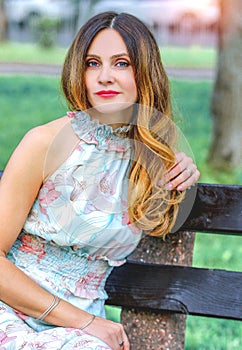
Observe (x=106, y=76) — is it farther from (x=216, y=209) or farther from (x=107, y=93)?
(x=216, y=209)

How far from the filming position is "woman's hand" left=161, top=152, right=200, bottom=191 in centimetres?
263

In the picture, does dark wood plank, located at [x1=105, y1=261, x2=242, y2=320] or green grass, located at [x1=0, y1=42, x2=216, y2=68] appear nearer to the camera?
dark wood plank, located at [x1=105, y1=261, x2=242, y2=320]

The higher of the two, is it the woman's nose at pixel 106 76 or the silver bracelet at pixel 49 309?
the woman's nose at pixel 106 76

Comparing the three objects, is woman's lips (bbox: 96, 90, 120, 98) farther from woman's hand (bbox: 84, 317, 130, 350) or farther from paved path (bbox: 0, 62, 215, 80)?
paved path (bbox: 0, 62, 215, 80)

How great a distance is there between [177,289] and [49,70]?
13.1 metres

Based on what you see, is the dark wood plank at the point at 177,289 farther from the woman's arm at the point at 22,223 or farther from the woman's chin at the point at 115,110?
the woman's chin at the point at 115,110

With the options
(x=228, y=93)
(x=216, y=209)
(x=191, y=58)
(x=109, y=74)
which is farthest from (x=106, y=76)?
(x=191, y=58)

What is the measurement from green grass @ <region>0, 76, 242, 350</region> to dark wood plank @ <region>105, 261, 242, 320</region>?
0.52 meters

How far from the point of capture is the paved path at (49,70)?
14437mm

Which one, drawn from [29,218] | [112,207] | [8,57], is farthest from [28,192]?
[8,57]

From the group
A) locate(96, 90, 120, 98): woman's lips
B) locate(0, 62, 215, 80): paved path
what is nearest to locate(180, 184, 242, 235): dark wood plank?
locate(96, 90, 120, 98): woman's lips

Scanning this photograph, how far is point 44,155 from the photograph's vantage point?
2445 mm

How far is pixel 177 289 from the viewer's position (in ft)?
9.36

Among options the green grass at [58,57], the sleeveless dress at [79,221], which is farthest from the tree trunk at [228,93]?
the green grass at [58,57]
